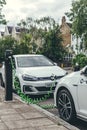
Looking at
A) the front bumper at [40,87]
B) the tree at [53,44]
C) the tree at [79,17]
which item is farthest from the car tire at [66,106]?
the tree at [53,44]

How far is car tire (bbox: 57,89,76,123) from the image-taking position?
23.1 ft

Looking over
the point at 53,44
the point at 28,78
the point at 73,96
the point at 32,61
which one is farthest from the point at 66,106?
the point at 53,44

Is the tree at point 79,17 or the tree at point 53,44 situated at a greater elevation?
the tree at point 79,17

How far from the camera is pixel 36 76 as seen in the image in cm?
1074

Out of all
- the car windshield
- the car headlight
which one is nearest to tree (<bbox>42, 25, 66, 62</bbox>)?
the car windshield

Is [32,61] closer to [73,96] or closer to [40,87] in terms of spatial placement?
[40,87]

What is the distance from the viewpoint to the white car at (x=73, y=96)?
6617 millimetres

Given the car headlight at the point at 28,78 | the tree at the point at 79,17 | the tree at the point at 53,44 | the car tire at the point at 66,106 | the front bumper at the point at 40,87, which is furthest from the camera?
the tree at the point at 53,44

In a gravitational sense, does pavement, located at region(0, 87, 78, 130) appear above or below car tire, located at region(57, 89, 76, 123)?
below

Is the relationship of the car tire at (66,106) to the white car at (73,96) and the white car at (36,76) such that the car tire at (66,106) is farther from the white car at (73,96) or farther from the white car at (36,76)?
the white car at (36,76)

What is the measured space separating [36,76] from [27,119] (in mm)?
3560

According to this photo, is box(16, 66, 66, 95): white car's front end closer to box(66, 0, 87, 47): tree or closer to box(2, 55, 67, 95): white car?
box(2, 55, 67, 95): white car

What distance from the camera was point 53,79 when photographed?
1073 cm

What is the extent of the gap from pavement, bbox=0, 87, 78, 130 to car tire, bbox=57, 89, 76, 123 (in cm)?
19
